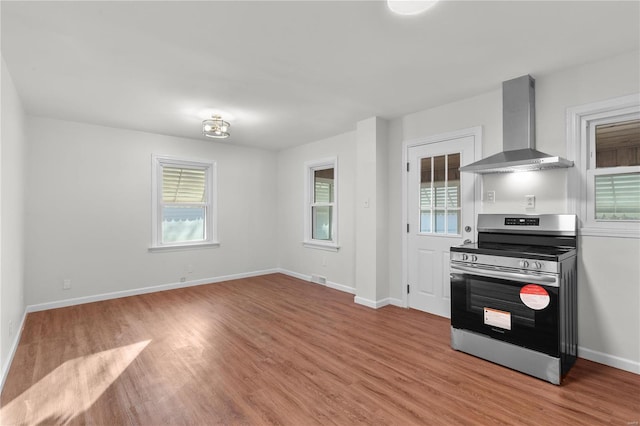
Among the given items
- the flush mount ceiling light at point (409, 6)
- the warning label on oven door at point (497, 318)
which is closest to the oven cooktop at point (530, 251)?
the warning label on oven door at point (497, 318)

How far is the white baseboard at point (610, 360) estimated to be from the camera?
8.22 ft

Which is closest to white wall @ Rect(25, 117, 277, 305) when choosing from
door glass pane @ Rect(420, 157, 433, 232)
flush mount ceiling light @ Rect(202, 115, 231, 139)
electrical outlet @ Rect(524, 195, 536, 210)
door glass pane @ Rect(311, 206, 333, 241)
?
flush mount ceiling light @ Rect(202, 115, 231, 139)

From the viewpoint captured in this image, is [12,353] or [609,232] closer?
[609,232]

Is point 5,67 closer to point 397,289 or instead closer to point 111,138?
point 111,138

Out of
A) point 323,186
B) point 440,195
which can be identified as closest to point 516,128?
point 440,195

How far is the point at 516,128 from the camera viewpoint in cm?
303

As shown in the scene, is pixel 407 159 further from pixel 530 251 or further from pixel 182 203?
pixel 182 203

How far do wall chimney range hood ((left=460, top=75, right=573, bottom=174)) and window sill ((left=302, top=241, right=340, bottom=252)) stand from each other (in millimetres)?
2732

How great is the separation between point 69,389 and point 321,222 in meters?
4.11

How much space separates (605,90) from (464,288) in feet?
6.65

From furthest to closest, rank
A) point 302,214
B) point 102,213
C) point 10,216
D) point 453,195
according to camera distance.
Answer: point 302,214 → point 102,213 → point 453,195 → point 10,216

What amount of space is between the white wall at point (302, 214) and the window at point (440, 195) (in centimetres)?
131

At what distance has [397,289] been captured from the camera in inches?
168

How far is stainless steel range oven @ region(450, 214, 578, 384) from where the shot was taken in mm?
2373
